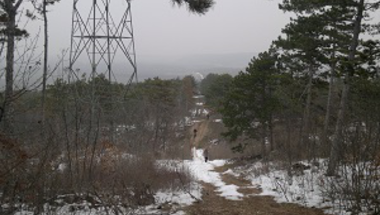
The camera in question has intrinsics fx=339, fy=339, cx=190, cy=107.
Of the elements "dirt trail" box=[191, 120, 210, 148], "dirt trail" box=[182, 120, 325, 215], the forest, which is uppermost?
the forest

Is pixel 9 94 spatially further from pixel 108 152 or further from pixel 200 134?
pixel 200 134

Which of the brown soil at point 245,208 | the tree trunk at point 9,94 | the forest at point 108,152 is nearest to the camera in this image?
the tree trunk at point 9,94

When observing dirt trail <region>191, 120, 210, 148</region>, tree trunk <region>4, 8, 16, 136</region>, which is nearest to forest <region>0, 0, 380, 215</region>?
tree trunk <region>4, 8, 16, 136</region>

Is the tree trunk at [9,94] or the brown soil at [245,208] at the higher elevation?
the tree trunk at [9,94]

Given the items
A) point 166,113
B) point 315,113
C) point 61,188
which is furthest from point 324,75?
point 166,113

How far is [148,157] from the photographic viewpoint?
9586 mm

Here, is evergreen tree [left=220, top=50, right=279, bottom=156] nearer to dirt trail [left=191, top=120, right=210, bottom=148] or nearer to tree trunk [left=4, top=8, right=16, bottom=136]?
tree trunk [left=4, top=8, right=16, bottom=136]

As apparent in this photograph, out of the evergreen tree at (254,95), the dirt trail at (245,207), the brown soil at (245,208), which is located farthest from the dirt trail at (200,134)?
the brown soil at (245,208)

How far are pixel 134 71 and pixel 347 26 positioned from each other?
879cm

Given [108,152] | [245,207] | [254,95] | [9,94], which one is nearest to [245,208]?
[245,207]

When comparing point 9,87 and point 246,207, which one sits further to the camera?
point 246,207

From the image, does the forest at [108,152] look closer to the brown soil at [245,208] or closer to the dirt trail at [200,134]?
the brown soil at [245,208]

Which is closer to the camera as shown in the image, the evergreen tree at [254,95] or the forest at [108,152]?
the forest at [108,152]

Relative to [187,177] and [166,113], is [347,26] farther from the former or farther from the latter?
[166,113]
